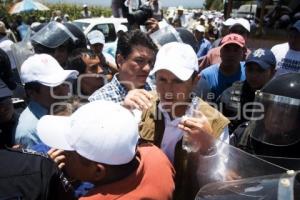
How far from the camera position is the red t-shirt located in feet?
4.93

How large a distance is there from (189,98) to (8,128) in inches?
47.6

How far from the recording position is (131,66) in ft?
8.87

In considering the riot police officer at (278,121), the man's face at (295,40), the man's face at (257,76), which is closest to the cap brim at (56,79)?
the riot police officer at (278,121)

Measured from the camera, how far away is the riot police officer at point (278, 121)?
78.1 inches

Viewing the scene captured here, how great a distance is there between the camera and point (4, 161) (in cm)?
138

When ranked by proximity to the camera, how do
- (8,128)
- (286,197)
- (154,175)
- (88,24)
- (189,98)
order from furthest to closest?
(88,24) < (8,128) < (189,98) < (154,175) < (286,197)

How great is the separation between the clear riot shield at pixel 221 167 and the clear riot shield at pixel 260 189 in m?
0.16

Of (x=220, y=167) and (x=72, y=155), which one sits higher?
(x=72, y=155)

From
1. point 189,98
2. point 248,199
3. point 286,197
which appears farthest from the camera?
point 189,98

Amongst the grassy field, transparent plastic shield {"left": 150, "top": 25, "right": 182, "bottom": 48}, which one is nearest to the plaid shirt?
transparent plastic shield {"left": 150, "top": 25, "right": 182, "bottom": 48}

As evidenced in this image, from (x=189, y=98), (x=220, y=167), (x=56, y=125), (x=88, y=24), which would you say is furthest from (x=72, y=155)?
(x=88, y=24)

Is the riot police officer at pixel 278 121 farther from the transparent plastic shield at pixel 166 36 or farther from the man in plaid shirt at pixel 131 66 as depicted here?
the transparent plastic shield at pixel 166 36

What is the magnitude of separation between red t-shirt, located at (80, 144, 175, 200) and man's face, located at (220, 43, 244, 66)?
2.22 metres

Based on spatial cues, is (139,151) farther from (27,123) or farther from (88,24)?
(88,24)
